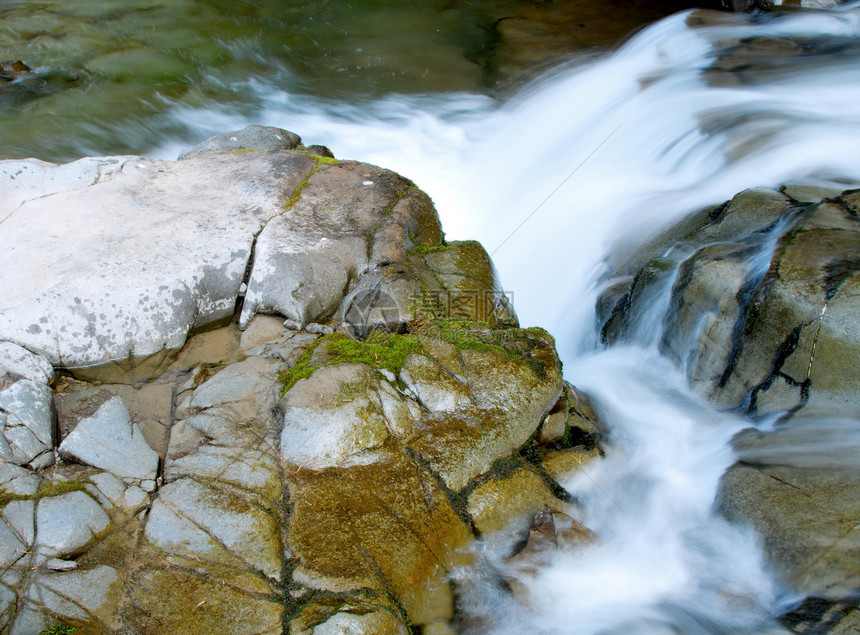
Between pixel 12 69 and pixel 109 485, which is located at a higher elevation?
pixel 12 69

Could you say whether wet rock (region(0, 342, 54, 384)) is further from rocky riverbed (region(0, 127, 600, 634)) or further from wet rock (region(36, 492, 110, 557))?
wet rock (region(36, 492, 110, 557))

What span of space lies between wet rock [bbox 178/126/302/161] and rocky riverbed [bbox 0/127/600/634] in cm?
124

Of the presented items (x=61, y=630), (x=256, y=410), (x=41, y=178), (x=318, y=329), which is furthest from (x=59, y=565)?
(x=41, y=178)

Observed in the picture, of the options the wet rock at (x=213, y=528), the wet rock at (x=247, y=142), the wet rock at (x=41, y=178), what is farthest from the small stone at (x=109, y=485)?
the wet rock at (x=247, y=142)

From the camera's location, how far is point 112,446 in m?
3.37

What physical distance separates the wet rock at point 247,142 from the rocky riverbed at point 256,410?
4.07ft

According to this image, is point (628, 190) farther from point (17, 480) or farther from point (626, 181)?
point (17, 480)

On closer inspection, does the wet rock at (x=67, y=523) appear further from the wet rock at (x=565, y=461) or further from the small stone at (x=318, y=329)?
the wet rock at (x=565, y=461)

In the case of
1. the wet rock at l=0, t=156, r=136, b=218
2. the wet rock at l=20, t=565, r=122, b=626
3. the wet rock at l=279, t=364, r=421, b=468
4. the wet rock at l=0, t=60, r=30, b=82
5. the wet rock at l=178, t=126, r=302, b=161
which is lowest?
the wet rock at l=20, t=565, r=122, b=626

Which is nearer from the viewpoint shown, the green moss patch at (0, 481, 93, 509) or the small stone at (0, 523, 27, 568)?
the small stone at (0, 523, 27, 568)

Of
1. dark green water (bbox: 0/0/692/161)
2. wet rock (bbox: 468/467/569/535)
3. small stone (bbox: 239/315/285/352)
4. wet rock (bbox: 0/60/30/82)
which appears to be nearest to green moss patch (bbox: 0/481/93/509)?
small stone (bbox: 239/315/285/352)

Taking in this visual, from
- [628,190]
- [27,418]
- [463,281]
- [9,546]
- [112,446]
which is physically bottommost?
[9,546]

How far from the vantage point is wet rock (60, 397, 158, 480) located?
3279mm

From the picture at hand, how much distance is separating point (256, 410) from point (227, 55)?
9.10 meters
